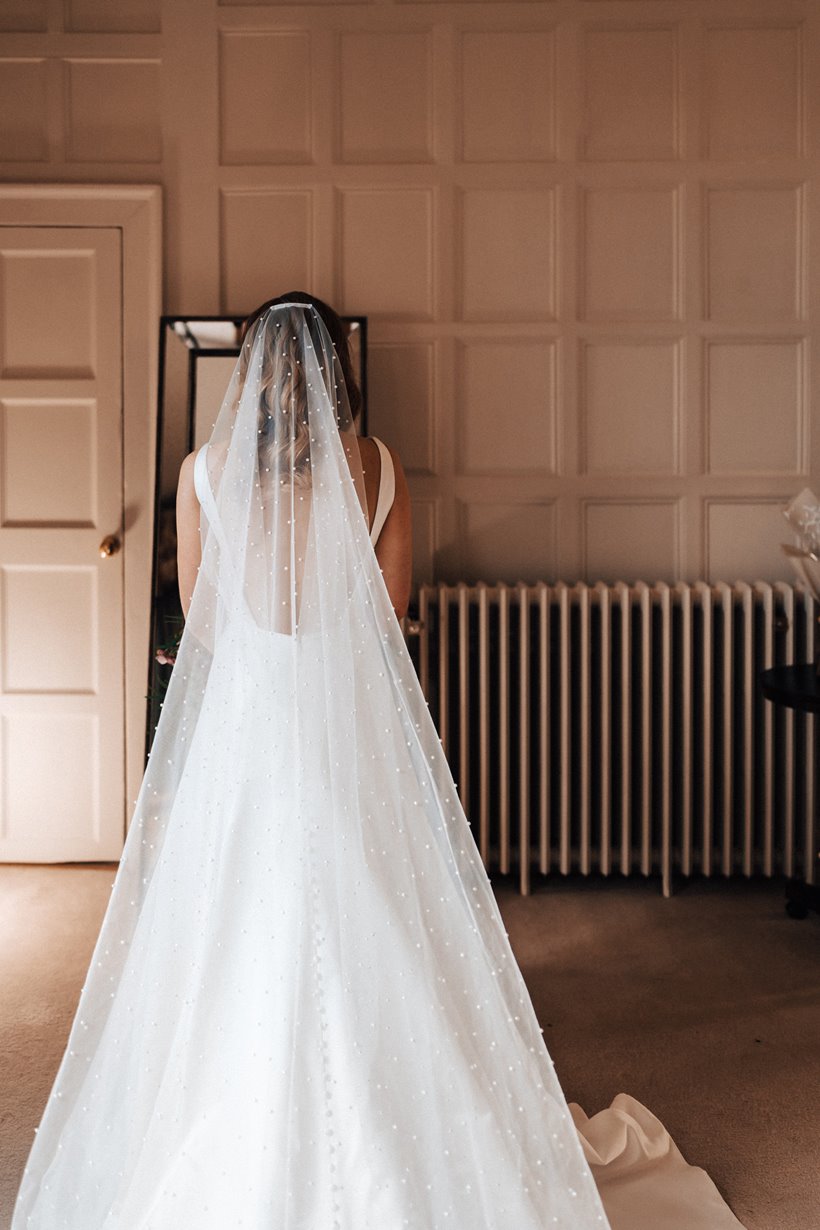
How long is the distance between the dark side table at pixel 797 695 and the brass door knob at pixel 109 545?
2.20 m

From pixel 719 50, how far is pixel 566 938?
2990 millimetres

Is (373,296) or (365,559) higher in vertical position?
(373,296)

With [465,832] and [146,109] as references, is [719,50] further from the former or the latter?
[465,832]

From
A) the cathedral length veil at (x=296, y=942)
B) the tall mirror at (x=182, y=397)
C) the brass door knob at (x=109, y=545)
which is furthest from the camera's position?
the brass door knob at (x=109, y=545)

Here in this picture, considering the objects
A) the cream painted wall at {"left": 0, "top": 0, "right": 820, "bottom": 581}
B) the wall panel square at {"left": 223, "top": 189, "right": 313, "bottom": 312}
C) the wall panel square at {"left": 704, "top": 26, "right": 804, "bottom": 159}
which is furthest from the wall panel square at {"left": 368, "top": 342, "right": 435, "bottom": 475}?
the wall panel square at {"left": 704, "top": 26, "right": 804, "bottom": 159}

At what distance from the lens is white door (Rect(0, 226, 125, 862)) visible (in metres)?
3.69

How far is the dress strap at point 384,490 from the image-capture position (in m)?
1.90

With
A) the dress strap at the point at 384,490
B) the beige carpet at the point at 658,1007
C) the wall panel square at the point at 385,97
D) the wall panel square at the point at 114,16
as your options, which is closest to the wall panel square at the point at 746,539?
the beige carpet at the point at 658,1007

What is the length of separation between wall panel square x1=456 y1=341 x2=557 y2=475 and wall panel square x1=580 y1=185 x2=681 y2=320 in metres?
0.25

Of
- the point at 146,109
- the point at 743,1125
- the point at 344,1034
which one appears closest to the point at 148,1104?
the point at 344,1034

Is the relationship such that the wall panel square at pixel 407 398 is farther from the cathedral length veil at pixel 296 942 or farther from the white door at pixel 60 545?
the cathedral length veil at pixel 296 942

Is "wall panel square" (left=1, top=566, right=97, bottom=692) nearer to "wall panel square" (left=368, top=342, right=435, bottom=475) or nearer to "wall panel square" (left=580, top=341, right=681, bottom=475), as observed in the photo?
"wall panel square" (left=368, top=342, right=435, bottom=475)

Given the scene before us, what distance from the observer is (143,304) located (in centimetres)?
366

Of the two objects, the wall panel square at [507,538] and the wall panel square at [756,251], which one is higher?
the wall panel square at [756,251]
